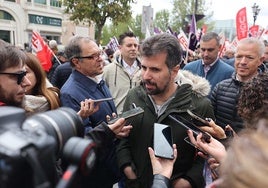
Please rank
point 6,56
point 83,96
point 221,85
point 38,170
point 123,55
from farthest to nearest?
point 123,55 → point 221,85 → point 83,96 → point 6,56 → point 38,170

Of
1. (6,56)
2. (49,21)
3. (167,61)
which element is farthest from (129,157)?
(49,21)

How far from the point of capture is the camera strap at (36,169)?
0.72 metres

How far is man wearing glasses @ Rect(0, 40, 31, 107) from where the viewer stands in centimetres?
183

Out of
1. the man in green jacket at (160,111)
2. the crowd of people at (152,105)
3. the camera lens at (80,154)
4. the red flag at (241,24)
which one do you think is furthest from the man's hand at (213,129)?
the red flag at (241,24)

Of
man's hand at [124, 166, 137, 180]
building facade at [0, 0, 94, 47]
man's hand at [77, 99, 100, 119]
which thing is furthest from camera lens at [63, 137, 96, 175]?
building facade at [0, 0, 94, 47]

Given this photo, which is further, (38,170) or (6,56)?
(6,56)

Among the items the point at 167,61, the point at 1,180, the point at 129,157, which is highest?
the point at 167,61

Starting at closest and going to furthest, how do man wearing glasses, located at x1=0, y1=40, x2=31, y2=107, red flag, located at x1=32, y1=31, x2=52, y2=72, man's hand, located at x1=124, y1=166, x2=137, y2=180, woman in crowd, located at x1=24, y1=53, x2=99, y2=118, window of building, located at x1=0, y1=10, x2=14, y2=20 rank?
man wearing glasses, located at x1=0, y1=40, x2=31, y2=107 < man's hand, located at x1=124, y1=166, x2=137, y2=180 < woman in crowd, located at x1=24, y1=53, x2=99, y2=118 < red flag, located at x1=32, y1=31, x2=52, y2=72 < window of building, located at x1=0, y1=10, x2=14, y2=20

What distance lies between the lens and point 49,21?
31.9m

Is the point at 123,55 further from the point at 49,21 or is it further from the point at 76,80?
the point at 49,21

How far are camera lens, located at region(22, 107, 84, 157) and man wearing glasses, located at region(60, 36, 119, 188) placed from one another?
1.21m

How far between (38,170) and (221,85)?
109 inches

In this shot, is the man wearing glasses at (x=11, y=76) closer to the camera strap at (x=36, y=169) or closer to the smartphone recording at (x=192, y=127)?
the smartphone recording at (x=192, y=127)

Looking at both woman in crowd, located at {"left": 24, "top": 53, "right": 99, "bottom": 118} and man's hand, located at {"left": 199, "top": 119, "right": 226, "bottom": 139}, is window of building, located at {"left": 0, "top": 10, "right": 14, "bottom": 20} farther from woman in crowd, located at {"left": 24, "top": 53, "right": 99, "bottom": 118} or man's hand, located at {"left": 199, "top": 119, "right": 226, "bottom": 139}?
man's hand, located at {"left": 199, "top": 119, "right": 226, "bottom": 139}
